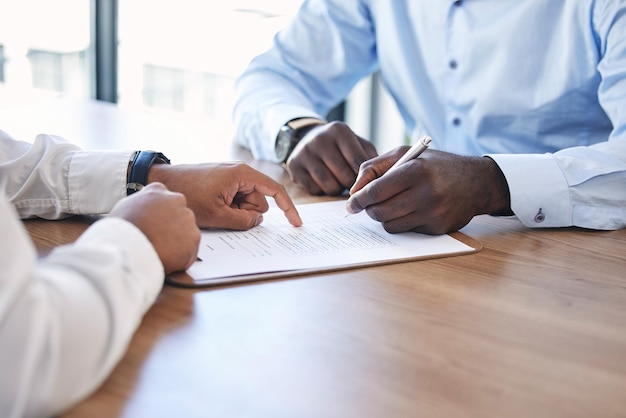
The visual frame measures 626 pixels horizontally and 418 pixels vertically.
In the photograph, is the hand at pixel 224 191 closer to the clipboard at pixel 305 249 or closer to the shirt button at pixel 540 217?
the clipboard at pixel 305 249

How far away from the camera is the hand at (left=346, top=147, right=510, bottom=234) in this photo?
112cm

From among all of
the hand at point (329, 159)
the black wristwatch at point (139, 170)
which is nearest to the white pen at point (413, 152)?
the hand at point (329, 159)

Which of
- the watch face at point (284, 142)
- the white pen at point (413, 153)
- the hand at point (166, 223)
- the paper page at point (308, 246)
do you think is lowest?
the watch face at point (284, 142)

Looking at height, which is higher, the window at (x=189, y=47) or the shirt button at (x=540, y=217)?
the shirt button at (x=540, y=217)

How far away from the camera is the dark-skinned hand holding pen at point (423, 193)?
112 centimetres

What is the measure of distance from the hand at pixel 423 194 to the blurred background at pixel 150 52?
148cm

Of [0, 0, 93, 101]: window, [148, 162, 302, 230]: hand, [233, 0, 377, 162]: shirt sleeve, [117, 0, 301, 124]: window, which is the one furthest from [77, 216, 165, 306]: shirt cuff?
[117, 0, 301, 124]: window

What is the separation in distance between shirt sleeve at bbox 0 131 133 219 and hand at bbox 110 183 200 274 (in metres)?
0.24

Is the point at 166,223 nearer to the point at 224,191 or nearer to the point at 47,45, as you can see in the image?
the point at 224,191

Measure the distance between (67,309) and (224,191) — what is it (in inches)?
19.6

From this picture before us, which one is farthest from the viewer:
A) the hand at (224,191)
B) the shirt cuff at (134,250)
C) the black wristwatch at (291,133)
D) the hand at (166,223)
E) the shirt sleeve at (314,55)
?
the shirt sleeve at (314,55)

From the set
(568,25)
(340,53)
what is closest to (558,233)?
(568,25)

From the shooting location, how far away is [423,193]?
1118mm

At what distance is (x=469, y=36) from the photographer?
67.7 inches
